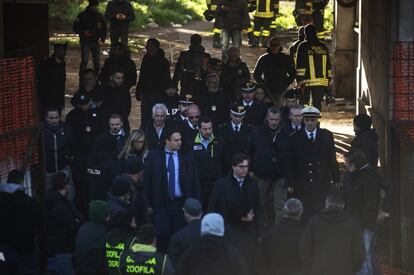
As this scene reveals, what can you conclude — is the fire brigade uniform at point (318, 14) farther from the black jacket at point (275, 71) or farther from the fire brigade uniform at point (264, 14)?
the black jacket at point (275, 71)

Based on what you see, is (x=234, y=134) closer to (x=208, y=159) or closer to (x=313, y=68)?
(x=208, y=159)

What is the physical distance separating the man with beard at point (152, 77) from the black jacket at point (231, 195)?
21.7 feet

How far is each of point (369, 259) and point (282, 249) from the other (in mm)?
1598

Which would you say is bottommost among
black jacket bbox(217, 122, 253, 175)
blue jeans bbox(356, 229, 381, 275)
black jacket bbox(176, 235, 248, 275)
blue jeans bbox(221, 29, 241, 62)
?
blue jeans bbox(356, 229, 381, 275)

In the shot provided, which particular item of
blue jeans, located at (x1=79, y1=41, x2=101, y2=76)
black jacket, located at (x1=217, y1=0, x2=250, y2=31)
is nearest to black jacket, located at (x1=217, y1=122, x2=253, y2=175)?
blue jeans, located at (x1=79, y1=41, x2=101, y2=76)

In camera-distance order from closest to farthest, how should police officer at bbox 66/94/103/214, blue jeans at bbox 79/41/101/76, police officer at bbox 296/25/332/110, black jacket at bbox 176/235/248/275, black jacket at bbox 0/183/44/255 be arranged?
black jacket at bbox 176/235/248/275
black jacket at bbox 0/183/44/255
police officer at bbox 66/94/103/214
police officer at bbox 296/25/332/110
blue jeans at bbox 79/41/101/76

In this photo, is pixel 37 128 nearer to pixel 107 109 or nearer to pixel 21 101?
pixel 21 101

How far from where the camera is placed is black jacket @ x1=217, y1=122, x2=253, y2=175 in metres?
16.1

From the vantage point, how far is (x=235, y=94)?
65.6 feet

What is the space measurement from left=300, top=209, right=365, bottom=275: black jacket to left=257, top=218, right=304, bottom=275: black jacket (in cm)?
11

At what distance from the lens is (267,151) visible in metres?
16.0

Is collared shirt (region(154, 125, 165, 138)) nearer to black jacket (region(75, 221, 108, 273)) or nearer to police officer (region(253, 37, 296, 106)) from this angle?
police officer (region(253, 37, 296, 106))

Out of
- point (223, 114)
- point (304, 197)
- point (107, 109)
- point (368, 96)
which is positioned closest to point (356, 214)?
point (304, 197)

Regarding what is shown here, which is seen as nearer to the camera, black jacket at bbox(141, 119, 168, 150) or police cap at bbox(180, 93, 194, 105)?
black jacket at bbox(141, 119, 168, 150)
